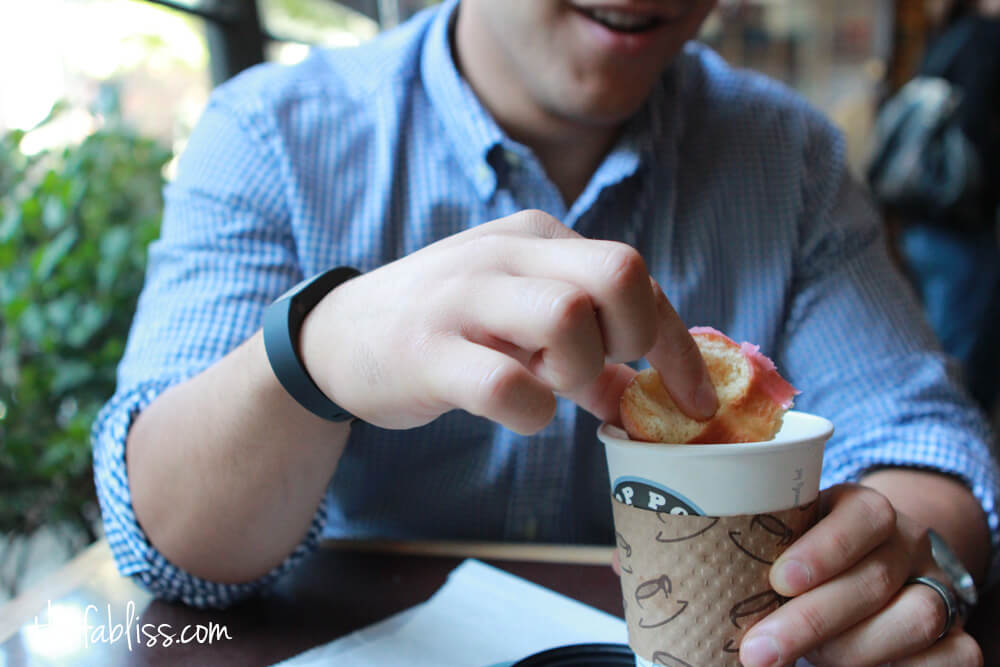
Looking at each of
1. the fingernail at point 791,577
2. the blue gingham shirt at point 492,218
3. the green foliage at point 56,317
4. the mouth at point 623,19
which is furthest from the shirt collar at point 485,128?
the green foliage at point 56,317

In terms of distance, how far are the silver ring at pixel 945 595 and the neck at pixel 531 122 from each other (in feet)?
2.30

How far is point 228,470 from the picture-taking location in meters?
0.81

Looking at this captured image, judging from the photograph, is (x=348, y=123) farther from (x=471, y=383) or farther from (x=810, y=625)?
(x=810, y=625)

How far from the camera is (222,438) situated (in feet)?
2.63

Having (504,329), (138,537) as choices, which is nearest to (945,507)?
(504,329)

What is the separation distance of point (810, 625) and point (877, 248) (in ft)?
2.61

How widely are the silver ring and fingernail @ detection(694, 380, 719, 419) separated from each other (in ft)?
0.94

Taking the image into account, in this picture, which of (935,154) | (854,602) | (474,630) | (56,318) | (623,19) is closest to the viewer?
(854,602)

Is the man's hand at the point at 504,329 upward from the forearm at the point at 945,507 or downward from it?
upward

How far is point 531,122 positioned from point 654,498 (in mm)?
748

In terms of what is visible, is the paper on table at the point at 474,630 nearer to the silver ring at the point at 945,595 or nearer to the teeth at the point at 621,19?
the silver ring at the point at 945,595

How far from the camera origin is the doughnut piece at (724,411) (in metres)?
0.59

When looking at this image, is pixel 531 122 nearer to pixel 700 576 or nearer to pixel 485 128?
pixel 485 128

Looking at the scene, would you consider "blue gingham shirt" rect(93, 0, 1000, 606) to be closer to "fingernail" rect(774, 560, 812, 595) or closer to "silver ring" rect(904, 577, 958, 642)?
"silver ring" rect(904, 577, 958, 642)
